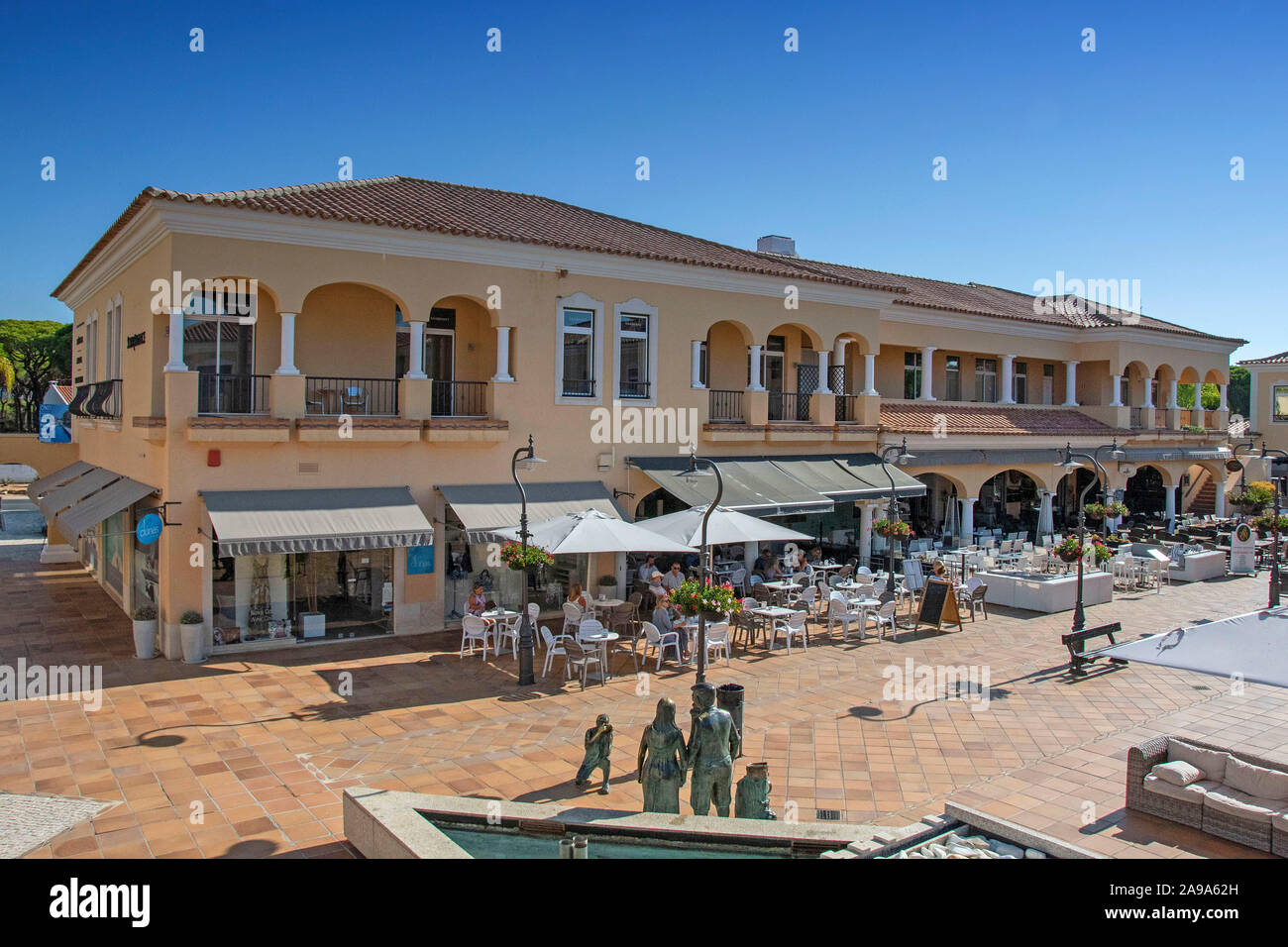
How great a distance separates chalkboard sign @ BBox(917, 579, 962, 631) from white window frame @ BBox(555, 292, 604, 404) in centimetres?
777

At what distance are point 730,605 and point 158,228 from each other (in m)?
11.4

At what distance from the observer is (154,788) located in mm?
9711

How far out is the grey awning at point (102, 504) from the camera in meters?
16.0

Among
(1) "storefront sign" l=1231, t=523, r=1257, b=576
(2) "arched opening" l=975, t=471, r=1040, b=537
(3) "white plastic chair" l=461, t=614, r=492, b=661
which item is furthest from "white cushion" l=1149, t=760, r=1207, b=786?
(2) "arched opening" l=975, t=471, r=1040, b=537

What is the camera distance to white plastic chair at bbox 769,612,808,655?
53.3ft

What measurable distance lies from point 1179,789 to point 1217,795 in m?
0.35

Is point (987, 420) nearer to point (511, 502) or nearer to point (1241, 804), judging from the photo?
point (511, 502)

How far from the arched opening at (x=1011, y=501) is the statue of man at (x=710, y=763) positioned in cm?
2411

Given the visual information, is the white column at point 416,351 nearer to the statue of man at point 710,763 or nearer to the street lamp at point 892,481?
the street lamp at point 892,481

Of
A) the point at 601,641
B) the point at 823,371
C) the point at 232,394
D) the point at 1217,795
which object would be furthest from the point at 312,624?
the point at 1217,795

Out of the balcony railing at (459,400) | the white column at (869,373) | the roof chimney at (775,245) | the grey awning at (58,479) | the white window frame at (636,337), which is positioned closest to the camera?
the balcony railing at (459,400)

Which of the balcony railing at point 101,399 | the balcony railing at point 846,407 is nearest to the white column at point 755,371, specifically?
the balcony railing at point 846,407
